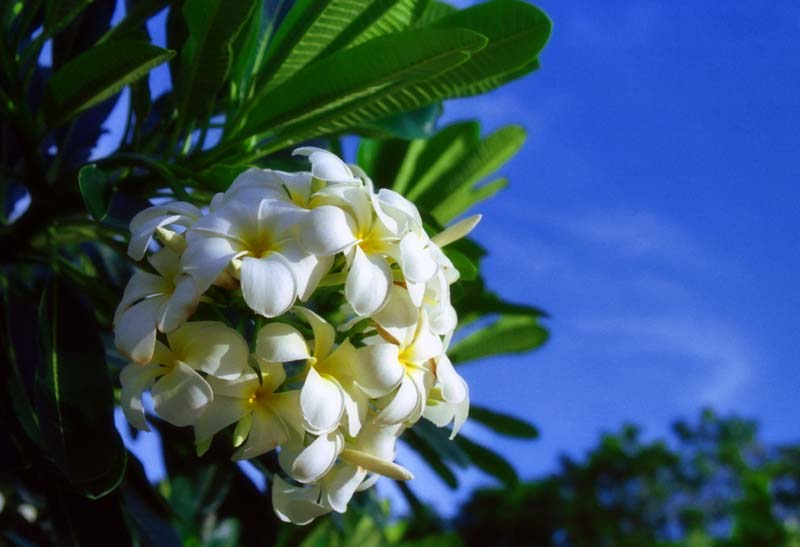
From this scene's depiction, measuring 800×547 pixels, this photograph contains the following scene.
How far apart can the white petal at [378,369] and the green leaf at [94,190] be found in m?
0.36

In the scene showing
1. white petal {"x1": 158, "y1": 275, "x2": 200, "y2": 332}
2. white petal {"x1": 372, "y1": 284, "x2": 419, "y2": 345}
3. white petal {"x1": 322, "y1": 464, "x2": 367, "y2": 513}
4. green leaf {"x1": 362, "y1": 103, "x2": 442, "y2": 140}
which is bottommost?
white petal {"x1": 322, "y1": 464, "x2": 367, "y2": 513}

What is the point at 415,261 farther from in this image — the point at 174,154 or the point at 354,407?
the point at 174,154

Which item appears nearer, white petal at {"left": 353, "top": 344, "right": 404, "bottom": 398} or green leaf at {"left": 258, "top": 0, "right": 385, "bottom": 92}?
white petal at {"left": 353, "top": 344, "right": 404, "bottom": 398}

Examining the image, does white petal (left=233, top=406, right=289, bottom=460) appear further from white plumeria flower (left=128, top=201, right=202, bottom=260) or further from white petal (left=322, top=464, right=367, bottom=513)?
white plumeria flower (left=128, top=201, right=202, bottom=260)

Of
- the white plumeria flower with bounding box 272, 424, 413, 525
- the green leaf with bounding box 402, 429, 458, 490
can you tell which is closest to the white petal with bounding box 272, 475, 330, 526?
the white plumeria flower with bounding box 272, 424, 413, 525

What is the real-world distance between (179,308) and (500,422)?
137 cm

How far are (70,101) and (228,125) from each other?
0.69 ft

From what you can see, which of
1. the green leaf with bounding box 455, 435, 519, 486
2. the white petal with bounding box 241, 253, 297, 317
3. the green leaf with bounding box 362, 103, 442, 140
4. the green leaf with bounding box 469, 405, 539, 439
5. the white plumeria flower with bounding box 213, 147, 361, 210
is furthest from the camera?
the green leaf with bounding box 469, 405, 539, 439

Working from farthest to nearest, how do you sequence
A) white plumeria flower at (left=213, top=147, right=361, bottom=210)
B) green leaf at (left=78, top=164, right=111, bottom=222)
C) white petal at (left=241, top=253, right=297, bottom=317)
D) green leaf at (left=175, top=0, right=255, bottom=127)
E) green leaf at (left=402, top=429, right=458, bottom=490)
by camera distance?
1. green leaf at (left=402, top=429, right=458, bottom=490)
2. green leaf at (left=175, top=0, right=255, bottom=127)
3. green leaf at (left=78, top=164, right=111, bottom=222)
4. white plumeria flower at (left=213, top=147, right=361, bottom=210)
5. white petal at (left=241, top=253, right=297, bottom=317)

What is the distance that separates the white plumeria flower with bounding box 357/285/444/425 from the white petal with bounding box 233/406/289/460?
0.09 meters

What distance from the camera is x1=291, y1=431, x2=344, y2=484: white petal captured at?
2.85ft

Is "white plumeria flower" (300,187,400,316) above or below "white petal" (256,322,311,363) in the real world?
above

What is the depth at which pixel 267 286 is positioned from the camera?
815 mm

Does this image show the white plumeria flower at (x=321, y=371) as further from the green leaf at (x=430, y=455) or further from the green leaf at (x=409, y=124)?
the green leaf at (x=430, y=455)
